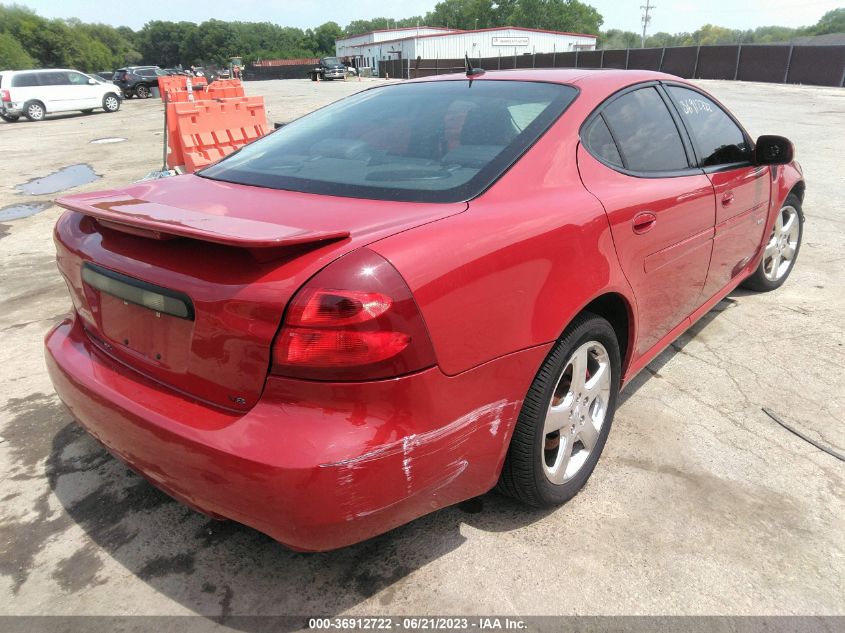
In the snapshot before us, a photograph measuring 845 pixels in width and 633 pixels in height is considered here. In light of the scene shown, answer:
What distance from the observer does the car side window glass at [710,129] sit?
3.11 metres

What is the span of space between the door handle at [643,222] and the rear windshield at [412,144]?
0.52 metres

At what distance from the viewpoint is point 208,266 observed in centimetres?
167

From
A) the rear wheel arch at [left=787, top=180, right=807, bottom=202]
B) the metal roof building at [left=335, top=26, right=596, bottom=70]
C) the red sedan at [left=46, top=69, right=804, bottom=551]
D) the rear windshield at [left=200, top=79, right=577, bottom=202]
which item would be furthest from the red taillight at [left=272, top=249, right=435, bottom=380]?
the metal roof building at [left=335, top=26, right=596, bottom=70]

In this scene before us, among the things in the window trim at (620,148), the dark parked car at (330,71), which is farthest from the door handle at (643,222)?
the dark parked car at (330,71)

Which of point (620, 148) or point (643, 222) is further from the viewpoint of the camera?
point (620, 148)

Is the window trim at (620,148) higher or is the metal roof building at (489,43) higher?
the metal roof building at (489,43)

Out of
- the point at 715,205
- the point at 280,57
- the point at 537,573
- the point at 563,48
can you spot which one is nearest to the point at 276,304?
the point at 537,573

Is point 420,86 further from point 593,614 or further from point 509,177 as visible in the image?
point 593,614

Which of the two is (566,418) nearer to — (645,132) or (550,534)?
(550,534)

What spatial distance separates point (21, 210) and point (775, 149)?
8399 mm

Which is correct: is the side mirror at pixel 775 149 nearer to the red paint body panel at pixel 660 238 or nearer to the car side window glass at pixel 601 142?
the red paint body panel at pixel 660 238

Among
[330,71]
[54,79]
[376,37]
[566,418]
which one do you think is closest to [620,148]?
[566,418]

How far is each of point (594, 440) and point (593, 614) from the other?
0.73m

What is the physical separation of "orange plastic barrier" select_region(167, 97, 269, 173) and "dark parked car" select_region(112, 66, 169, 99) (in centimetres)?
2995
